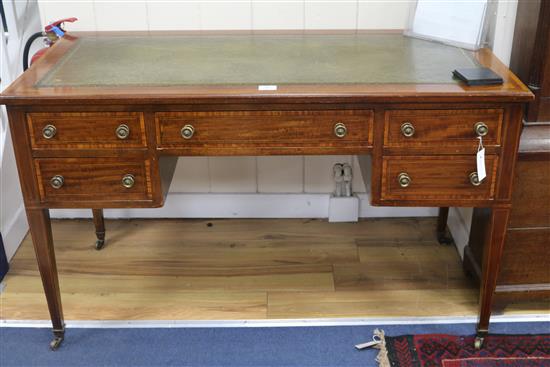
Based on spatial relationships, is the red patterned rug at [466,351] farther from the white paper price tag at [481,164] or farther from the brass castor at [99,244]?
the brass castor at [99,244]

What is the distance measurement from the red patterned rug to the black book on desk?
31.7 inches

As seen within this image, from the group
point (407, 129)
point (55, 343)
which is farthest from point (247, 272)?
point (407, 129)

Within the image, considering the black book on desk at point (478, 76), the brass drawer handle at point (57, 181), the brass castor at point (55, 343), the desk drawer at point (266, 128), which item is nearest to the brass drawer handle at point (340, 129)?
the desk drawer at point (266, 128)

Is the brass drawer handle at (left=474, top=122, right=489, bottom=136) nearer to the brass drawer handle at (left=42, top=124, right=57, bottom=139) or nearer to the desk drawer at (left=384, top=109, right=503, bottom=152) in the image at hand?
the desk drawer at (left=384, top=109, right=503, bottom=152)

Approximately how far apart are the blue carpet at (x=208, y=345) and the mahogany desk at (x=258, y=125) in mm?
359

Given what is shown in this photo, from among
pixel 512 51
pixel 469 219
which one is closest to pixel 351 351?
pixel 469 219

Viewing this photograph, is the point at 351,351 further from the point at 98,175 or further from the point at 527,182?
the point at 98,175

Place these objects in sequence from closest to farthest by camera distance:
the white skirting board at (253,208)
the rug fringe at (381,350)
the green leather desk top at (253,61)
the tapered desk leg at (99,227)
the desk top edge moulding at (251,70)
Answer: the desk top edge moulding at (251,70)
the green leather desk top at (253,61)
the rug fringe at (381,350)
the tapered desk leg at (99,227)
the white skirting board at (253,208)

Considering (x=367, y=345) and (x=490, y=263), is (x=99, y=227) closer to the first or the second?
(x=367, y=345)

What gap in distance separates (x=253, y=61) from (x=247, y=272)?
0.81 metres

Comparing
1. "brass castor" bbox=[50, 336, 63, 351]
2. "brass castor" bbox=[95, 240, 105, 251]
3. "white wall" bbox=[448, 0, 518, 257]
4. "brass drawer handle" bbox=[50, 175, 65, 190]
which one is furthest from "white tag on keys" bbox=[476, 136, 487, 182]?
"brass castor" bbox=[95, 240, 105, 251]

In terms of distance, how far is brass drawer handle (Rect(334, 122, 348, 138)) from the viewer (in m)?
1.74

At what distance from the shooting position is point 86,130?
1760 millimetres

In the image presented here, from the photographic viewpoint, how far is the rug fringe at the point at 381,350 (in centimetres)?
197
